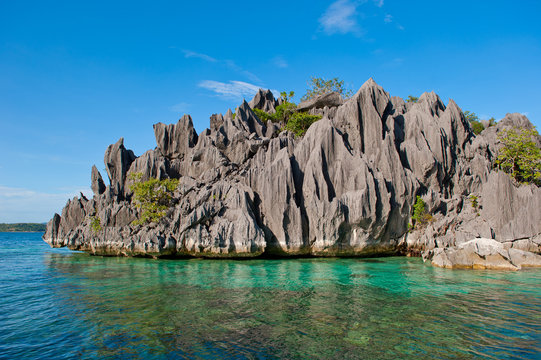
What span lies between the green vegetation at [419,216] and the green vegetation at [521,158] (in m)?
12.0

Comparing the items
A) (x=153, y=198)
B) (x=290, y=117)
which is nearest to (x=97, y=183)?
(x=153, y=198)

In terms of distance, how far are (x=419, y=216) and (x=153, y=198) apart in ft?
103

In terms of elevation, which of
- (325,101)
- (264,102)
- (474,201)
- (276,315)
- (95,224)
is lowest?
(276,315)

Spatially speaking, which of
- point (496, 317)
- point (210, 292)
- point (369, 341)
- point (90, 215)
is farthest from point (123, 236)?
point (496, 317)

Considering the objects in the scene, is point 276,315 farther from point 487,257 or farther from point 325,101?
point 325,101

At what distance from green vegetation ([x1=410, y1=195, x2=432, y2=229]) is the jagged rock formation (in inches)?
24.0

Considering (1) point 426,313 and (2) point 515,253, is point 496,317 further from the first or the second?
(2) point 515,253

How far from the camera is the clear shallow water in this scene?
11.1m

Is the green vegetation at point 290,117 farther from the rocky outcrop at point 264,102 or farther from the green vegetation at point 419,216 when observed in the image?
the green vegetation at point 419,216

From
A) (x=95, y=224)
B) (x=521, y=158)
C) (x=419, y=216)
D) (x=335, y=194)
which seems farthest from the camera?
(x=95, y=224)

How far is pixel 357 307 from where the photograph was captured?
15836mm

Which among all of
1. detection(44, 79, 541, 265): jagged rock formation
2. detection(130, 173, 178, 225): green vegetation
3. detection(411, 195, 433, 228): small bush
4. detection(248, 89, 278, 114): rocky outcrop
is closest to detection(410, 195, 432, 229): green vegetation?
detection(411, 195, 433, 228): small bush

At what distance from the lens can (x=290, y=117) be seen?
185 feet

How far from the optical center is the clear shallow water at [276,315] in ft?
36.3
